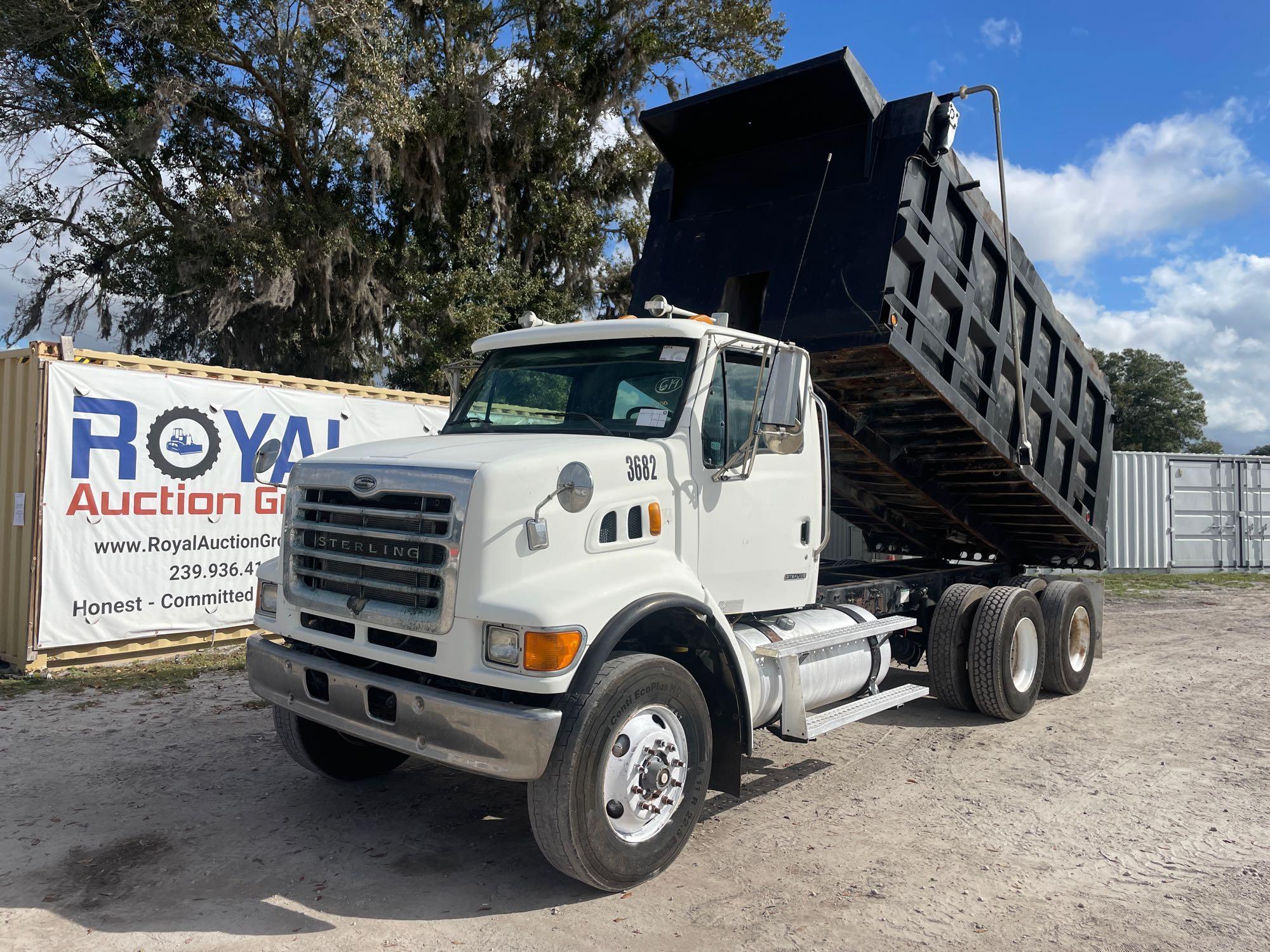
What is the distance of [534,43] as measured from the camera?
65.7 feet

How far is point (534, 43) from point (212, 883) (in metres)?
19.4

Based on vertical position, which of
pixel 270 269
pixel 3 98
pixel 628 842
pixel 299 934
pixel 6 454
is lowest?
pixel 299 934

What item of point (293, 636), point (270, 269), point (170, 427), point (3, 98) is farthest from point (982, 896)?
point (3, 98)

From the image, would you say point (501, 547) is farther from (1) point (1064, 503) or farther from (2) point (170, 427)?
(2) point (170, 427)

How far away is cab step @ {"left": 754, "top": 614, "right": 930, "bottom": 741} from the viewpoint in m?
5.05

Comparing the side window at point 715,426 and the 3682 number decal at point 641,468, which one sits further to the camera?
the side window at point 715,426

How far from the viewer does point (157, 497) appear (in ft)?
30.0

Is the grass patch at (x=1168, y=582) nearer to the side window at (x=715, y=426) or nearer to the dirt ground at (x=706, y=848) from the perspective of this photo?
the dirt ground at (x=706, y=848)

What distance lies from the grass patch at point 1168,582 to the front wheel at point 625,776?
43.4 feet

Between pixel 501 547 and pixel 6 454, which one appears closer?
pixel 501 547

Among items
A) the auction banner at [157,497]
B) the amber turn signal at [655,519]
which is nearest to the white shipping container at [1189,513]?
the auction banner at [157,497]

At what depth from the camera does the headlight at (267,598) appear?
15.8ft

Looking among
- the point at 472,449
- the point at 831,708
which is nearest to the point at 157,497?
the point at 472,449

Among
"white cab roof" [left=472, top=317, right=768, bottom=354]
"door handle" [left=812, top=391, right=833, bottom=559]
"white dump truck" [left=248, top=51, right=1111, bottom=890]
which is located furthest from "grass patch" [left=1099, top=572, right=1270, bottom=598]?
"white cab roof" [left=472, top=317, right=768, bottom=354]
